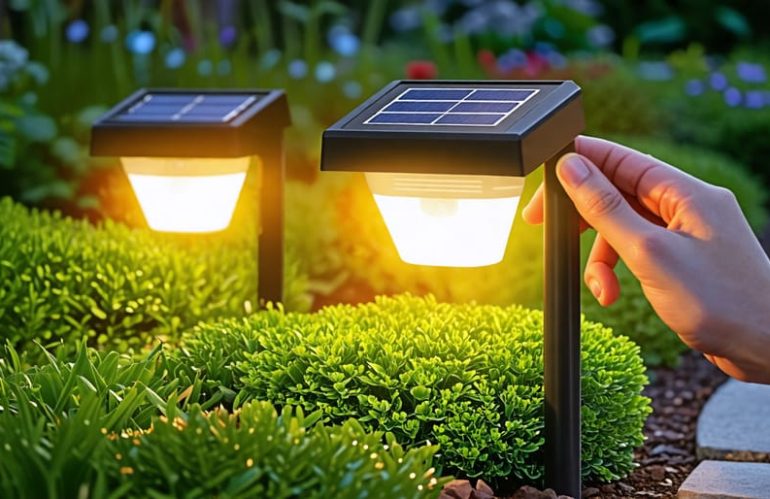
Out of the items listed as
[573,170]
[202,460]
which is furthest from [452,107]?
[202,460]

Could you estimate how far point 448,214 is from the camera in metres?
3.03

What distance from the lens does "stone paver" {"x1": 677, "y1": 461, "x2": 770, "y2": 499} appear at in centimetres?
345

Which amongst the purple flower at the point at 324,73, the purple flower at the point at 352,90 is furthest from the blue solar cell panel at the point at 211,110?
the purple flower at the point at 324,73

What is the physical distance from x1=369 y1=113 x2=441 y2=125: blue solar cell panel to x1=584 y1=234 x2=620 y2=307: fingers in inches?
23.9

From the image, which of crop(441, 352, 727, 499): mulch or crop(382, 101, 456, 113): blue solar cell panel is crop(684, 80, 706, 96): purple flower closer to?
crop(441, 352, 727, 499): mulch

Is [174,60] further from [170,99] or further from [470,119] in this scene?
[470,119]

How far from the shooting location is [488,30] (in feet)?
53.8

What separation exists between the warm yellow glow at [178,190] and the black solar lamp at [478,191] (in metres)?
1.08

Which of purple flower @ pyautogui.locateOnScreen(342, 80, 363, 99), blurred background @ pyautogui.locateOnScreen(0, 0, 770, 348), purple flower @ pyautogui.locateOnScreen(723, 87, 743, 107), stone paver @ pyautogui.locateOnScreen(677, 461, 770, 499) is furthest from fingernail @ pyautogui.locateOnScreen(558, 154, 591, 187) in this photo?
purple flower @ pyautogui.locateOnScreen(723, 87, 743, 107)

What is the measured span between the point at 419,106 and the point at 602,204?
60 centimetres

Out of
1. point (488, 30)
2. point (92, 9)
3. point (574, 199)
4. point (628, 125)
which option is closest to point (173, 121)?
point (574, 199)

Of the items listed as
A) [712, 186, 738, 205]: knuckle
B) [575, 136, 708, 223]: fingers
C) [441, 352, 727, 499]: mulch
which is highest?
[575, 136, 708, 223]: fingers

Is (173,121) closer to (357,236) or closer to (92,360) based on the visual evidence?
(92,360)

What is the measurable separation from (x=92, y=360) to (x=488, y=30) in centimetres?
1356
